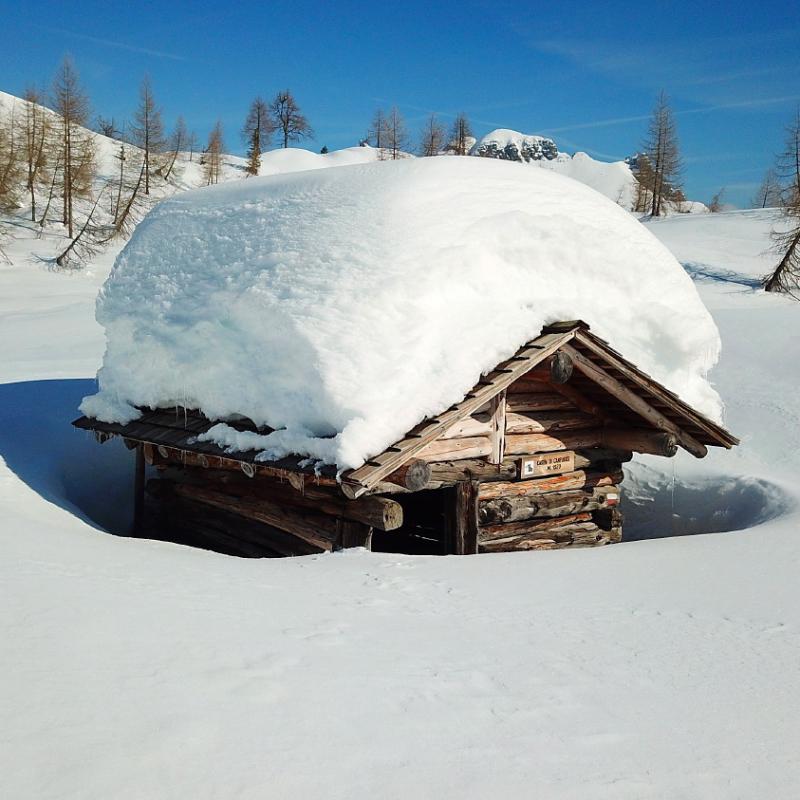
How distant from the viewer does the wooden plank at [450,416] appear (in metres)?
5.91

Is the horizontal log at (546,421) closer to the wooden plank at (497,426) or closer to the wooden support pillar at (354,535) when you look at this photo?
the wooden plank at (497,426)

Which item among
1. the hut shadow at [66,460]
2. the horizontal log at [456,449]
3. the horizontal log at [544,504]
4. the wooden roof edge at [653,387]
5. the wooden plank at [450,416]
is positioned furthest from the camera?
the hut shadow at [66,460]

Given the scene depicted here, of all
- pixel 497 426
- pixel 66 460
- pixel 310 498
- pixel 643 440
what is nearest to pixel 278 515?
pixel 310 498

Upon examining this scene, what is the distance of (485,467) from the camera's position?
7.75 metres

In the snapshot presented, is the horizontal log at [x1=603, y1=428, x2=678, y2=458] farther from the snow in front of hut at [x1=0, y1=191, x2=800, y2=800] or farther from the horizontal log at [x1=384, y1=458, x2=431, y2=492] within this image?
the horizontal log at [x1=384, y1=458, x2=431, y2=492]

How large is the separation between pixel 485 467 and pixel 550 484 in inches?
→ 42.3

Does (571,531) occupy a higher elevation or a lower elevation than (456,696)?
lower

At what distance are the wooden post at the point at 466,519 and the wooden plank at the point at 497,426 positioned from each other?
0.36 metres

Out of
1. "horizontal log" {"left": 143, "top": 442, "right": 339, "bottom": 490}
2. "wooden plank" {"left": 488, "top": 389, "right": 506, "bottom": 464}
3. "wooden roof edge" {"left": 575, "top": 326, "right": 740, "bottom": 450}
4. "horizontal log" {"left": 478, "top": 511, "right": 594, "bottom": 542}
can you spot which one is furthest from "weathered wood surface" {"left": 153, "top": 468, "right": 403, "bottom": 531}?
"wooden roof edge" {"left": 575, "top": 326, "right": 740, "bottom": 450}

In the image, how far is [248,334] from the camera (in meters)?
7.23

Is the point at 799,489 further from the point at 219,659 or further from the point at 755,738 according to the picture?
the point at 219,659

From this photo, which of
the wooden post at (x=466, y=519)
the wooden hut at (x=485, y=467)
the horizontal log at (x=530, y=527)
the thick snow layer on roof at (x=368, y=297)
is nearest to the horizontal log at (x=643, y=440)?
the wooden hut at (x=485, y=467)

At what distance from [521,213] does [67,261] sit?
26.8 meters

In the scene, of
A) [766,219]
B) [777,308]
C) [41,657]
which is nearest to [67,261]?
[777,308]
